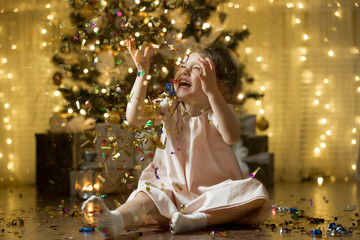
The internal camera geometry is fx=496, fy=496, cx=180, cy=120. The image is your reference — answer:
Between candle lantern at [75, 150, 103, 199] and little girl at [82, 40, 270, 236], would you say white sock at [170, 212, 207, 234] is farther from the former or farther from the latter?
candle lantern at [75, 150, 103, 199]

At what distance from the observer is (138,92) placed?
1.63m

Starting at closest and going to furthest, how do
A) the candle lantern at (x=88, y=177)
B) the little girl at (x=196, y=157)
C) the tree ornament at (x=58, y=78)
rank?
the little girl at (x=196, y=157) < the candle lantern at (x=88, y=177) < the tree ornament at (x=58, y=78)

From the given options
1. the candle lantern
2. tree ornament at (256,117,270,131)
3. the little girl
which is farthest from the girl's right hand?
tree ornament at (256,117,270,131)

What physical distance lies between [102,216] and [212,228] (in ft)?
1.28

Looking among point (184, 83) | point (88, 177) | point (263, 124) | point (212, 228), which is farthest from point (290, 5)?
point (212, 228)

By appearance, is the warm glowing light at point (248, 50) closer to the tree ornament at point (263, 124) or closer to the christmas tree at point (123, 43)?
the tree ornament at point (263, 124)

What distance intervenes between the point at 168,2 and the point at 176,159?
1.82 feet

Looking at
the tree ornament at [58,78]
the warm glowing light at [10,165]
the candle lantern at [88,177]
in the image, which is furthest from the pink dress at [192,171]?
the warm glowing light at [10,165]

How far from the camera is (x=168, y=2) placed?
1.75 metres

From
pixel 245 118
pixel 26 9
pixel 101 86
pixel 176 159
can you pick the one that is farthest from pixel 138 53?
pixel 26 9

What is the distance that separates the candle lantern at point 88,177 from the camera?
232 centimetres

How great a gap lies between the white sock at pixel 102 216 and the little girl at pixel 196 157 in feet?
0.31

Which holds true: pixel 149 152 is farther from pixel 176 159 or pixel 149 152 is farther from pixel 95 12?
pixel 95 12

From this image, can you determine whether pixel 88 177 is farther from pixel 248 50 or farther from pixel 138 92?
pixel 248 50
